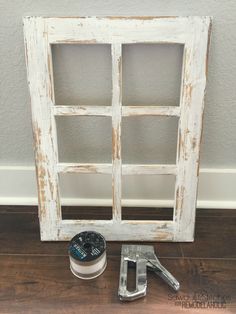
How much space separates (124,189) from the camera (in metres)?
1.18

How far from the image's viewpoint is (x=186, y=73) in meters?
0.91

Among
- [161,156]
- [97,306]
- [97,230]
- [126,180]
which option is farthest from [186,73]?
[97,306]

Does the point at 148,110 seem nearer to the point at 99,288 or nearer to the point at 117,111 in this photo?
the point at 117,111

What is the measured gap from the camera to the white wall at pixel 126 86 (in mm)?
924

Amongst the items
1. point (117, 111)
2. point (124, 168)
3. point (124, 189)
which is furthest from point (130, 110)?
point (124, 189)

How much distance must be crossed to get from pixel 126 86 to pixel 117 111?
0.38ft

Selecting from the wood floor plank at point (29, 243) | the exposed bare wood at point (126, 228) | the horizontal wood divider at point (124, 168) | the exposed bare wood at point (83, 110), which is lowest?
the wood floor plank at point (29, 243)

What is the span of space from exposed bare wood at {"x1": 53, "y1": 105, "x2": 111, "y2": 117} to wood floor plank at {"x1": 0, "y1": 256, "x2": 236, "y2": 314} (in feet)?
1.43

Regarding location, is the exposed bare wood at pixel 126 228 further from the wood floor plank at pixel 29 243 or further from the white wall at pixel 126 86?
the white wall at pixel 126 86

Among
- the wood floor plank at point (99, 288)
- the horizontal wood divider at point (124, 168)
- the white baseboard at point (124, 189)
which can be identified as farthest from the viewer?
the white baseboard at point (124, 189)

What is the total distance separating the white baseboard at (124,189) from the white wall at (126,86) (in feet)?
0.14

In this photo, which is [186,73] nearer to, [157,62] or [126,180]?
[157,62]

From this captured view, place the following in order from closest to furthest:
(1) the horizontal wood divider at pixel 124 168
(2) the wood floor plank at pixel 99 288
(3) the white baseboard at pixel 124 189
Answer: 1. (2) the wood floor plank at pixel 99 288
2. (1) the horizontal wood divider at pixel 124 168
3. (3) the white baseboard at pixel 124 189

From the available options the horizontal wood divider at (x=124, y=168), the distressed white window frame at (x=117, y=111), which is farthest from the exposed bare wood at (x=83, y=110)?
the horizontal wood divider at (x=124, y=168)
